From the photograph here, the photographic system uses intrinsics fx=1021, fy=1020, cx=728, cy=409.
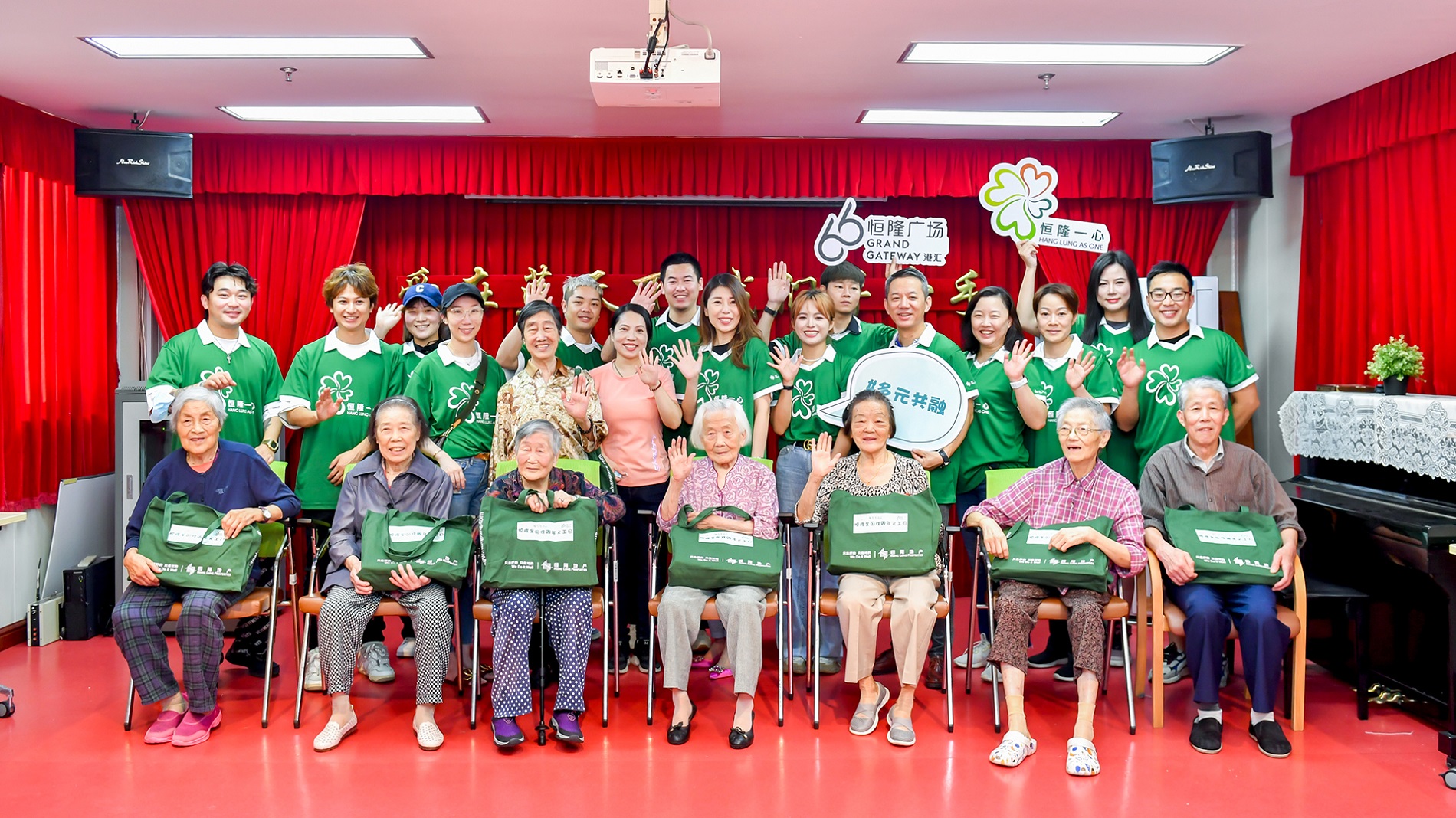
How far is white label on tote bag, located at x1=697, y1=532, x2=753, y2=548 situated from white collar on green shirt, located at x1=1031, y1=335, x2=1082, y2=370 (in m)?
1.57

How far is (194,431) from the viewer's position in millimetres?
3949

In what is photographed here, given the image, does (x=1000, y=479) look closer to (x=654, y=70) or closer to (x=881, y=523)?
(x=881, y=523)

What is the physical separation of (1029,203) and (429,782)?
3.77m

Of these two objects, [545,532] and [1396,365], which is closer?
[545,532]

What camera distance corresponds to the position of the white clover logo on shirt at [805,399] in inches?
179

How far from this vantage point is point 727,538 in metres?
3.84

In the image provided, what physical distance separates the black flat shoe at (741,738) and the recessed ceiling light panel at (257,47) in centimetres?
327

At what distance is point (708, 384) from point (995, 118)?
268cm

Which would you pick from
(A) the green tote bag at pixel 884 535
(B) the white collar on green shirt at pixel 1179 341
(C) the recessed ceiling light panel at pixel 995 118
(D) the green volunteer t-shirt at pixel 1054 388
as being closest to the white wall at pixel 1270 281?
(C) the recessed ceiling light panel at pixel 995 118

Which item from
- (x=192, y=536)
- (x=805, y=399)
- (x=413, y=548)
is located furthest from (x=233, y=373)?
(x=805, y=399)

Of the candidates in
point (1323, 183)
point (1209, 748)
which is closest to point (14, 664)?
point (1209, 748)

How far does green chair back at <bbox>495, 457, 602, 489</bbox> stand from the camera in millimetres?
4145

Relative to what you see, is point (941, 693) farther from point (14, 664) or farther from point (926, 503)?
point (14, 664)

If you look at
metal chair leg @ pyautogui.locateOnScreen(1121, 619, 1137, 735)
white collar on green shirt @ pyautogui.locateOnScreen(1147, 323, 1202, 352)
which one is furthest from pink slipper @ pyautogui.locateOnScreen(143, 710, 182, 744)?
white collar on green shirt @ pyautogui.locateOnScreen(1147, 323, 1202, 352)
